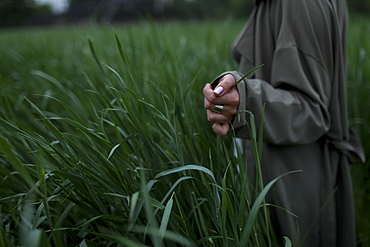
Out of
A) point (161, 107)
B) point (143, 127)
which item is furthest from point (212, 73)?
point (143, 127)

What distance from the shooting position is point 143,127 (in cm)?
90

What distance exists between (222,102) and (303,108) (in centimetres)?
25

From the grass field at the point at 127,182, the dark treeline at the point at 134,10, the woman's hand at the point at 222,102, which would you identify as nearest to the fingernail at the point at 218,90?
the woman's hand at the point at 222,102

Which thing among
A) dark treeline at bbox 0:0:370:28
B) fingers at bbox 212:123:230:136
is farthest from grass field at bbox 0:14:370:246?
dark treeline at bbox 0:0:370:28

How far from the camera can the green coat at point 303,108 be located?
0.93 metres

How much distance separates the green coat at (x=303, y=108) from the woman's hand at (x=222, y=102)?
2 cm

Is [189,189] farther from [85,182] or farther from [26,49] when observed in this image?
[26,49]

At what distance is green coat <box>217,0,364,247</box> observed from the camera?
928 mm

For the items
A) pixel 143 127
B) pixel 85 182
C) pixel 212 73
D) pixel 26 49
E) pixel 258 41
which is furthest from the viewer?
pixel 26 49

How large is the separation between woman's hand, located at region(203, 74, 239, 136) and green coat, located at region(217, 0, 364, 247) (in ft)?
0.06

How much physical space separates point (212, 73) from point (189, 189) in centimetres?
93

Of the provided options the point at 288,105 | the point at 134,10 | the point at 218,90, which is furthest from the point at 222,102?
the point at 134,10

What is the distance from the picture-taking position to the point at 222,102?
823 mm

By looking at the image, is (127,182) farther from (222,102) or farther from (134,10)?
(134,10)
